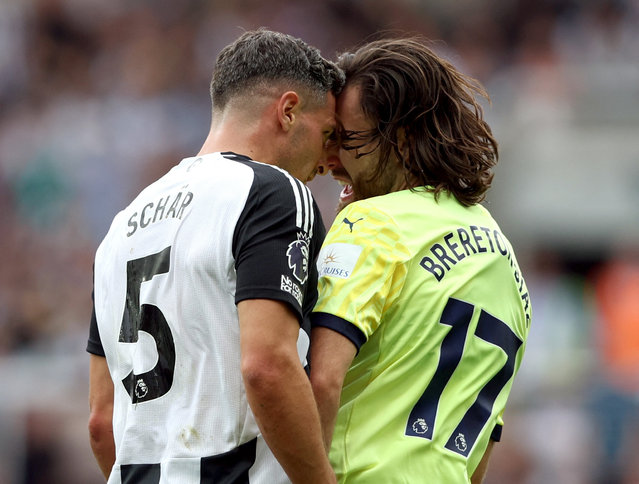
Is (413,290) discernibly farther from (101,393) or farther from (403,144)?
(101,393)

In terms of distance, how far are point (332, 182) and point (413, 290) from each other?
730 centimetres

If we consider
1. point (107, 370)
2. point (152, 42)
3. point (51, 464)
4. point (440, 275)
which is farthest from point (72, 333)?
point (440, 275)

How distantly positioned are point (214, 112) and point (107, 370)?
93 centimetres

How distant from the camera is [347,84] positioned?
368 cm

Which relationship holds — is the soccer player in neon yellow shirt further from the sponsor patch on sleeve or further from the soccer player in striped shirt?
the soccer player in striped shirt

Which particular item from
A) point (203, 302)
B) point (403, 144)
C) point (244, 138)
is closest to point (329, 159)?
point (403, 144)

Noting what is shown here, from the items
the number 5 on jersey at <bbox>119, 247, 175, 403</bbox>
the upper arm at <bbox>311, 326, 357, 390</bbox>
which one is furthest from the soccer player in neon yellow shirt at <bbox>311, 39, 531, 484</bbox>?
the number 5 on jersey at <bbox>119, 247, 175, 403</bbox>

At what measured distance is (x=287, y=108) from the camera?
3490 mm

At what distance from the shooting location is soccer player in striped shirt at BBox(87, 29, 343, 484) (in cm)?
291

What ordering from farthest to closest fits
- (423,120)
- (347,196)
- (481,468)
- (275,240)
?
(347,196)
(481,468)
(423,120)
(275,240)

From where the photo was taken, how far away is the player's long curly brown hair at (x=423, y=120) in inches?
140

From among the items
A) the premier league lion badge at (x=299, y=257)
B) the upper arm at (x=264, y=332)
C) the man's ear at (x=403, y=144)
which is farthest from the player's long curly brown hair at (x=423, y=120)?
the upper arm at (x=264, y=332)

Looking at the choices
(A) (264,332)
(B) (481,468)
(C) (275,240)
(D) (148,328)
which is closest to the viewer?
(A) (264,332)

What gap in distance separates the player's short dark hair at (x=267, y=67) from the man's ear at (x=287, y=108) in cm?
4
